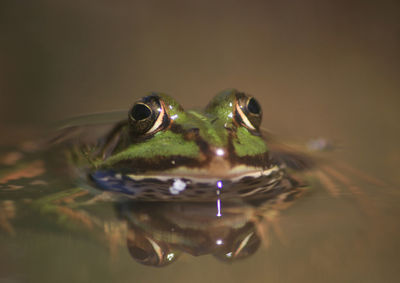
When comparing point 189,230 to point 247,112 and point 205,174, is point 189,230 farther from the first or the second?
point 247,112

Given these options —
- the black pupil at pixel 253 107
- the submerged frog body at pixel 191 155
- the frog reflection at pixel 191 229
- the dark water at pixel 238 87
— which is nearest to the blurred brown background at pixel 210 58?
the dark water at pixel 238 87

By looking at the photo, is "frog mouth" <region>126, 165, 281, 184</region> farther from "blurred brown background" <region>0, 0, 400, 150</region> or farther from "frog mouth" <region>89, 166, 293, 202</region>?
"blurred brown background" <region>0, 0, 400, 150</region>

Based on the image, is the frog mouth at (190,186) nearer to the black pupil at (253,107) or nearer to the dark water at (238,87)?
the dark water at (238,87)

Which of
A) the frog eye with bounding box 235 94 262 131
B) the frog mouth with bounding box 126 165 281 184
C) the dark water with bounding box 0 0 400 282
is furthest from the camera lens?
the frog eye with bounding box 235 94 262 131

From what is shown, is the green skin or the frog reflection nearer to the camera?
the frog reflection

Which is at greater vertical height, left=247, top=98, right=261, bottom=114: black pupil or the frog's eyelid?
left=247, top=98, right=261, bottom=114: black pupil

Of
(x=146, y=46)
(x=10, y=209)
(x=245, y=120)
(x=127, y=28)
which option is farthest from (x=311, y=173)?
(x=127, y=28)

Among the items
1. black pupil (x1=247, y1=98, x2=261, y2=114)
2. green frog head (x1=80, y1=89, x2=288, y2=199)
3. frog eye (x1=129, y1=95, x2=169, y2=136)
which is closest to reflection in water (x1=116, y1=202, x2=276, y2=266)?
green frog head (x1=80, y1=89, x2=288, y2=199)
